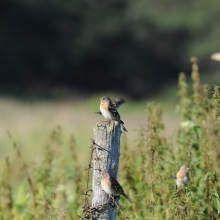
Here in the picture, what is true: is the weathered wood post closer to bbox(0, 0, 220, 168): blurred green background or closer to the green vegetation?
the green vegetation

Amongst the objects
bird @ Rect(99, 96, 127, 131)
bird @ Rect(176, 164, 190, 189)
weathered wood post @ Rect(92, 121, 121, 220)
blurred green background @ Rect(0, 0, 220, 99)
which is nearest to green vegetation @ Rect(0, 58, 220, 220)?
bird @ Rect(176, 164, 190, 189)

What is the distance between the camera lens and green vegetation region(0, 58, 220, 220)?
5.33m

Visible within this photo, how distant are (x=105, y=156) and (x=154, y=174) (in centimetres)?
92

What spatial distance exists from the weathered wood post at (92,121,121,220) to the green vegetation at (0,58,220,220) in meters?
0.55

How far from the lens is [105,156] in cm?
455

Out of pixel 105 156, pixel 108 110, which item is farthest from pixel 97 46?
pixel 105 156

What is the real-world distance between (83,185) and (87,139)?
1207 centimetres

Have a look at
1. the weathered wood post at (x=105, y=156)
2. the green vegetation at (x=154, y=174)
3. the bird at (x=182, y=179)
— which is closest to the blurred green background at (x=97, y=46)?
the green vegetation at (x=154, y=174)

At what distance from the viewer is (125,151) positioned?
6152 millimetres

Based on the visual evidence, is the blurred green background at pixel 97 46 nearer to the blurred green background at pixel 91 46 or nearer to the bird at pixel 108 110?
the blurred green background at pixel 91 46

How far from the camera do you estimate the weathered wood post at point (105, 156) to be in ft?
14.9

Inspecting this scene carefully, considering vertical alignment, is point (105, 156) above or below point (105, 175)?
above

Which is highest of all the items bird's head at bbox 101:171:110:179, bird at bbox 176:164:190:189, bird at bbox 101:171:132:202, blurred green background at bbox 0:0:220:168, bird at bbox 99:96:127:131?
blurred green background at bbox 0:0:220:168

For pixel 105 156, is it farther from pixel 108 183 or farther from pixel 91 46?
pixel 91 46
